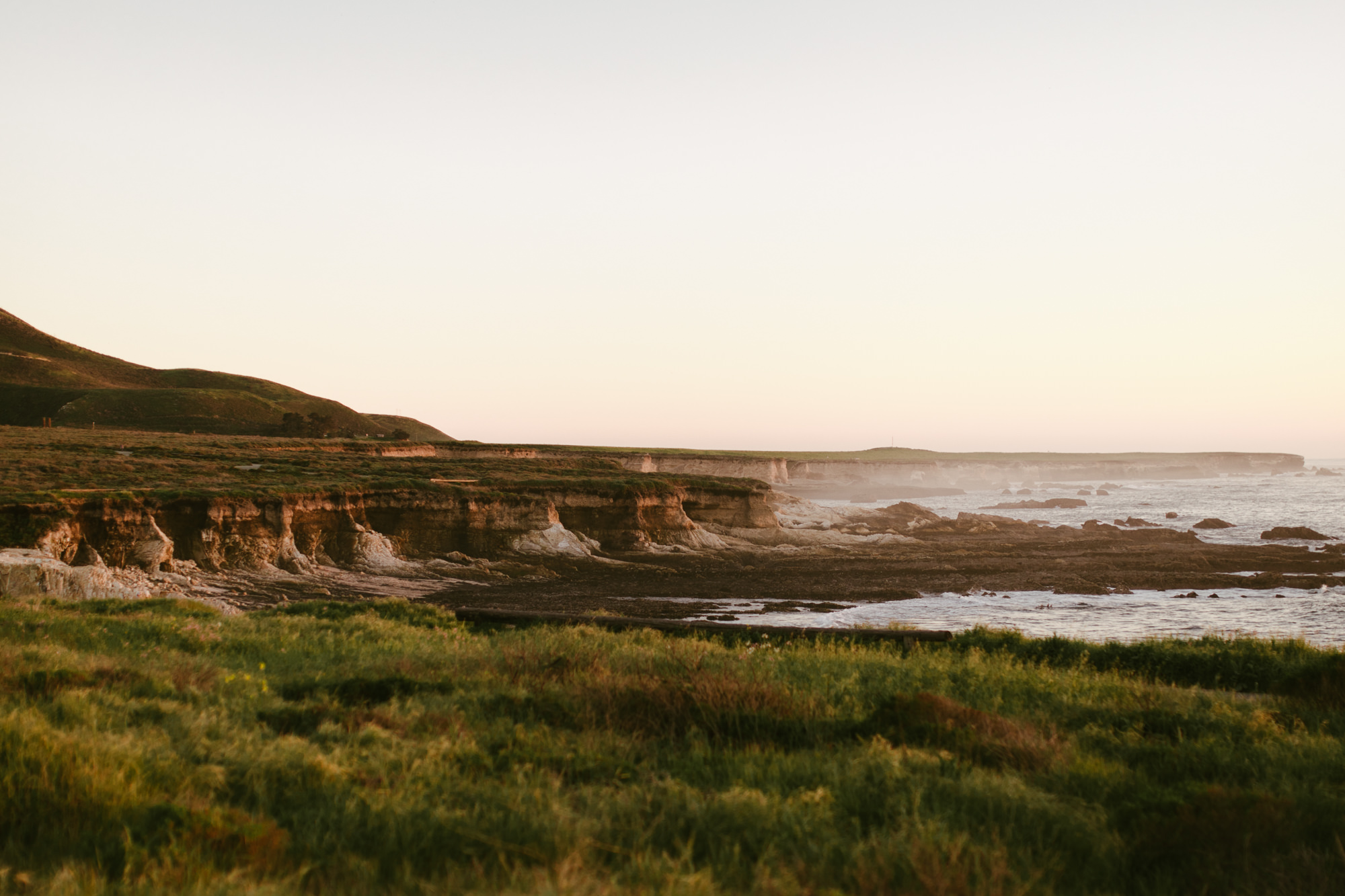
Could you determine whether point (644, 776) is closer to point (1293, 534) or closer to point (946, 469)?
point (1293, 534)

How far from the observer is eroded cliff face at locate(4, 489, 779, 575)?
2520cm

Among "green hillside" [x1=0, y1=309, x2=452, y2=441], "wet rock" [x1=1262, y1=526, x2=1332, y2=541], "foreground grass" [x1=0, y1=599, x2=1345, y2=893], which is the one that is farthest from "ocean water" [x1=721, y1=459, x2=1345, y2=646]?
"green hillside" [x1=0, y1=309, x2=452, y2=441]

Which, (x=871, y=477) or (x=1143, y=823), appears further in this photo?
(x=871, y=477)

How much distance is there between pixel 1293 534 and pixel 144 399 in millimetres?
124304

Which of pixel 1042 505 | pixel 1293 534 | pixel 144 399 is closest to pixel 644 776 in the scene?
pixel 1293 534

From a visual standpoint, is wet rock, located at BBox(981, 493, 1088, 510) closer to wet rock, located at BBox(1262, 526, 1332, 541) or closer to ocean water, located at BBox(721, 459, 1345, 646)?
wet rock, located at BBox(1262, 526, 1332, 541)

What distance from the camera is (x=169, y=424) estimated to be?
96.8m

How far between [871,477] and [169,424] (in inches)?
4149

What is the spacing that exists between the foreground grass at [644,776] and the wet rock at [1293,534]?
46.5 m

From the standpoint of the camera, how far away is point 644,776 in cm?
661

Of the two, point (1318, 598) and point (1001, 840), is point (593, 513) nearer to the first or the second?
point (1318, 598)

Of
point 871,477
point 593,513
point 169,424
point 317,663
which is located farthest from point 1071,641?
point 871,477

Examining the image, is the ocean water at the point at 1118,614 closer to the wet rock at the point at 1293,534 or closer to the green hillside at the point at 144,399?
the wet rock at the point at 1293,534

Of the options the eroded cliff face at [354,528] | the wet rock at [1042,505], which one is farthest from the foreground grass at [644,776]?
the wet rock at [1042,505]
